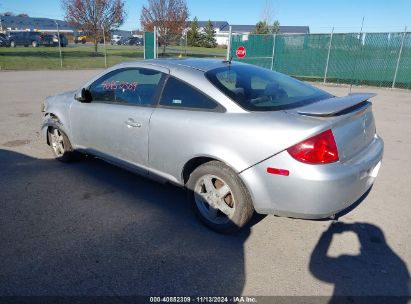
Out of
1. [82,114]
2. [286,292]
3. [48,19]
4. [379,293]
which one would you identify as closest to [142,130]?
[82,114]

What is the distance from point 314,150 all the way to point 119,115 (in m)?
2.21

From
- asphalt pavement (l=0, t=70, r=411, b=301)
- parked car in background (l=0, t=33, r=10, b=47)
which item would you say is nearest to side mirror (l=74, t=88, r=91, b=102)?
asphalt pavement (l=0, t=70, r=411, b=301)

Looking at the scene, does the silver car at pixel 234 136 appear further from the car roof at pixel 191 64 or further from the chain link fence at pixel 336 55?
the chain link fence at pixel 336 55

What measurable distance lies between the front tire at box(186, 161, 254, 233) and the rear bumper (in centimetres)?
12

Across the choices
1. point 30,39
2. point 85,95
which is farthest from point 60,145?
point 30,39

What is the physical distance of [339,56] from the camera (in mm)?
15742

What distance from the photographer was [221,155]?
2924mm

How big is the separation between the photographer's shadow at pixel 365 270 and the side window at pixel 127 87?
2.25 metres

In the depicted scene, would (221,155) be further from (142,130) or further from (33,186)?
(33,186)

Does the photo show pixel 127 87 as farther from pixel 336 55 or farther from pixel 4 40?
pixel 4 40

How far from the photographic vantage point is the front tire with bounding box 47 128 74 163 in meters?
4.82

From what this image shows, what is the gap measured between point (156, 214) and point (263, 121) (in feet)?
5.15

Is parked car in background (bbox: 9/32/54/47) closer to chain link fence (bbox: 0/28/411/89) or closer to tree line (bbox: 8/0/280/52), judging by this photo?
tree line (bbox: 8/0/280/52)

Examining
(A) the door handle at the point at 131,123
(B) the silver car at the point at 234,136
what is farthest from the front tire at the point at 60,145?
(A) the door handle at the point at 131,123
